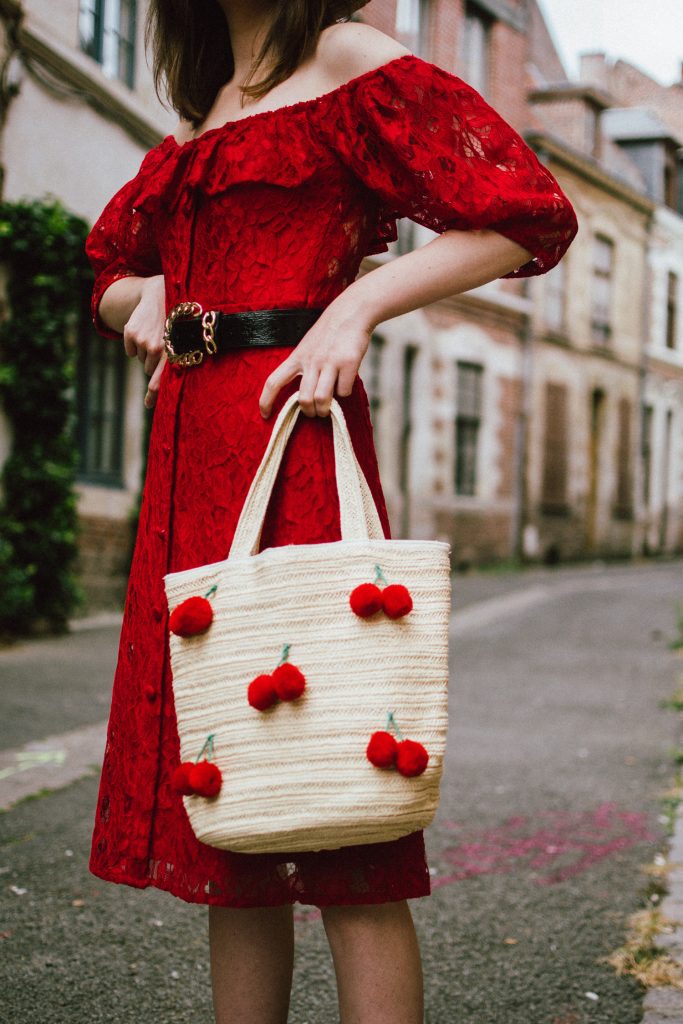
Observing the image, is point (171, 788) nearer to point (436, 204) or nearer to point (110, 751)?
point (110, 751)

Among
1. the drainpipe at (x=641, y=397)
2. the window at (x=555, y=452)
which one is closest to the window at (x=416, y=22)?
the window at (x=555, y=452)

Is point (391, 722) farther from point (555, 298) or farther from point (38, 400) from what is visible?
point (555, 298)

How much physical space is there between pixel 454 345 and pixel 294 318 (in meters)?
18.3

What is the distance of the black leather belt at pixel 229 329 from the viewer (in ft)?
5.31

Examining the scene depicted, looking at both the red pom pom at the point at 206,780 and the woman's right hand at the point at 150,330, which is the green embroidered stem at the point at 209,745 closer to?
the red pom pom at the point at 206,780

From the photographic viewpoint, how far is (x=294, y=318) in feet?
5.31

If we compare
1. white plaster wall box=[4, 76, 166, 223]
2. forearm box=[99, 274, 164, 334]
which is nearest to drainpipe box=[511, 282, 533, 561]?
white plaster wall box=[4, 76, 166, 223]

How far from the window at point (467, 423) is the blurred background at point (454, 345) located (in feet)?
0.12

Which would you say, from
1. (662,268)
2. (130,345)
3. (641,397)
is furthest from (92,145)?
(662,268)

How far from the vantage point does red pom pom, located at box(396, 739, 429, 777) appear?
4.58ft

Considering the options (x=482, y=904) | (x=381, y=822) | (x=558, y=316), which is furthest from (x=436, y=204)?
(x=558, y=316)

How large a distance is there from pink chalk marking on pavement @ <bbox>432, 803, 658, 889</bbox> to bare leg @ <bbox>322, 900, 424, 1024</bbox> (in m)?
1.92

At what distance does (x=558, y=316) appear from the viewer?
2302 cm

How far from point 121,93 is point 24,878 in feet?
28.5
